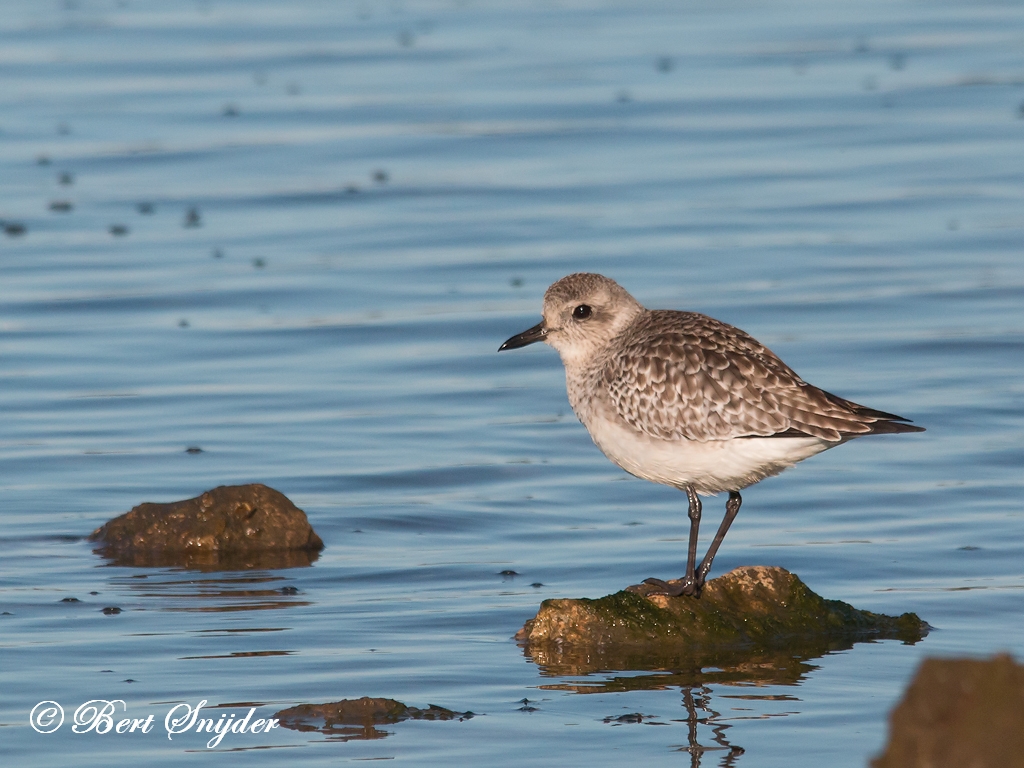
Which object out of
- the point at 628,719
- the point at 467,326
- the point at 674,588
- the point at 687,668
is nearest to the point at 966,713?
the point at 628,719

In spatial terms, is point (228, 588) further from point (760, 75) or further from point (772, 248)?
point (760, 75)

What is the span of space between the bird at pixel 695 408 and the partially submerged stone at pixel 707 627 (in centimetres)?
19

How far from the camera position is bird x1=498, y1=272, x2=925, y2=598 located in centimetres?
802

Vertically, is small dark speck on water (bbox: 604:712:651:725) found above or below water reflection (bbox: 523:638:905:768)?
below

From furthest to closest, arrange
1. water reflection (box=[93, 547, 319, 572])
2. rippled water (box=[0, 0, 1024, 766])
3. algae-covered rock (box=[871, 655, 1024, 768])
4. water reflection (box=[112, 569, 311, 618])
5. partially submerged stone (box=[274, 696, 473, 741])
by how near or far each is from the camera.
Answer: water reflection (box=[93, 547, 319, 572]) < water reflection (box=[112, 569, 311, 618]) < rippled water (box=[0, 0, 1024, 766]) < partially submerged stone (box=[274, 696, 473, 741]) < algae-covered rock (box=[871, 655, 1024, 768])

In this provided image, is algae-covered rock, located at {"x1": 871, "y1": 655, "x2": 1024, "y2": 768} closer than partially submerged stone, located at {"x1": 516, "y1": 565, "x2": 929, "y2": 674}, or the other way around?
algae-covered rock, located at {"x1": 871, "y1": 655, "x2": 1024, "y2": 768}

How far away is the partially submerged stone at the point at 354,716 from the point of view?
23.3ft

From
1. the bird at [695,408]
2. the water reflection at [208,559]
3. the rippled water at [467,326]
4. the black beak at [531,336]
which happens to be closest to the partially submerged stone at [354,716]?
the rippled water at [467,326]

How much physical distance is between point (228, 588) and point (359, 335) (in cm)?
560

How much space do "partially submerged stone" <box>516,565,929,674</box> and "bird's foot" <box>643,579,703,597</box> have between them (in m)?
0.06

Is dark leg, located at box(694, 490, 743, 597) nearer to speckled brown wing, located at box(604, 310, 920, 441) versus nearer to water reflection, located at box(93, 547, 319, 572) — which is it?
speckled brown wing, located at box(604, 310, 920, 441)

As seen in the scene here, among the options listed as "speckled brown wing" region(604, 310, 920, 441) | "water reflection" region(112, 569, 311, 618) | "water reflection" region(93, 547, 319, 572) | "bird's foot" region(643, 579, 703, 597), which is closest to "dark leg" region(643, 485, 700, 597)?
"bird's foot" region(643, 579, 703, 597)

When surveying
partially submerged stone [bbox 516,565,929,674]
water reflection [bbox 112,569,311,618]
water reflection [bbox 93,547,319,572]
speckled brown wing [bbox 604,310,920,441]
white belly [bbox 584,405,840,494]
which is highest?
speckled brown wing [bbox 604,310,920,441]

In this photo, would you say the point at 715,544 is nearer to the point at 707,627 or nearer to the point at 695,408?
the point at 707,627
